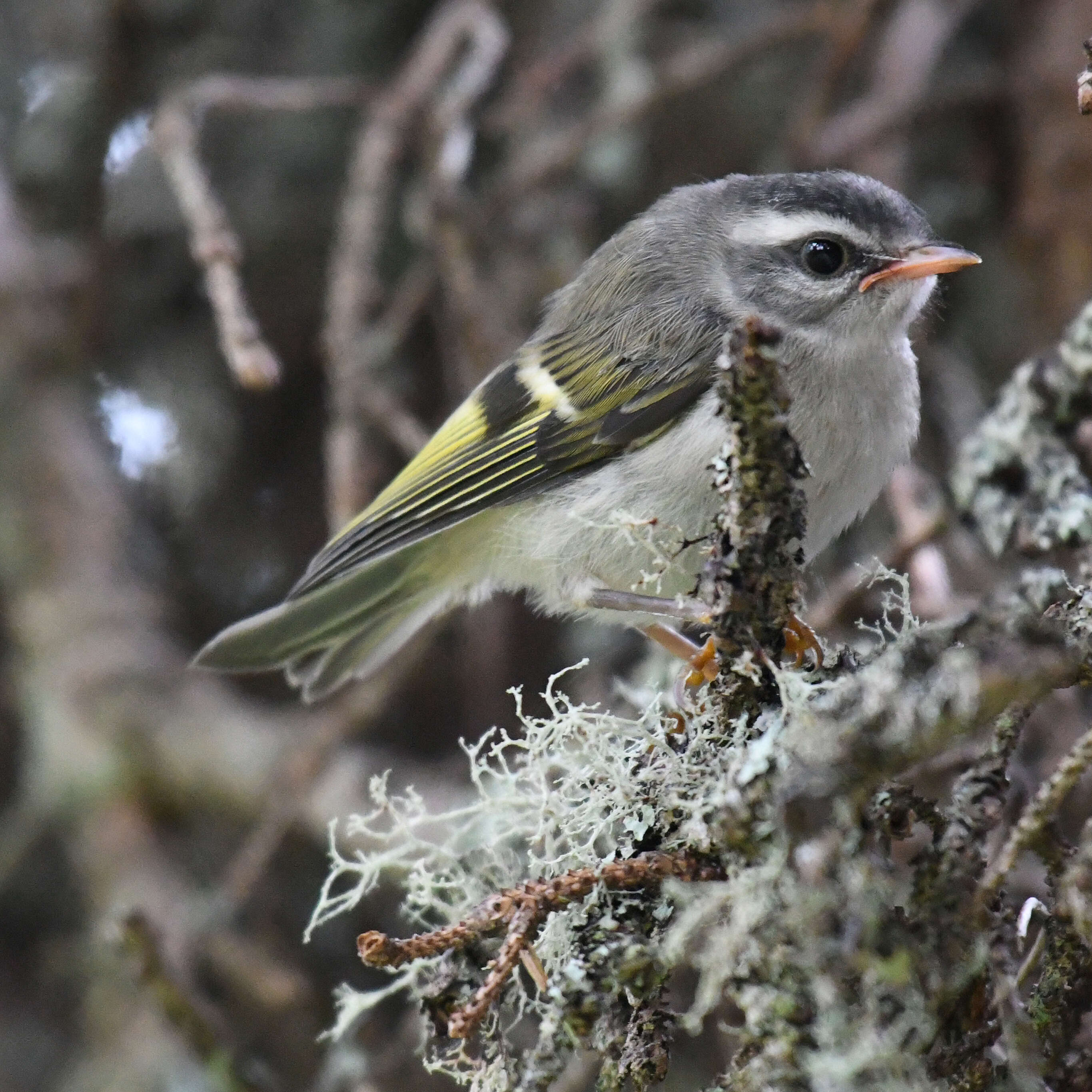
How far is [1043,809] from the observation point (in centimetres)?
104

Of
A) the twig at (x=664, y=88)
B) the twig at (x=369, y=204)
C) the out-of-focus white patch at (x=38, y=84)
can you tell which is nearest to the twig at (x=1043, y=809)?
the twig at (x=369, y=204)

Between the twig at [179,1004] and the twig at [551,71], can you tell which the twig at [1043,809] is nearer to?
the twig at [179,1004]

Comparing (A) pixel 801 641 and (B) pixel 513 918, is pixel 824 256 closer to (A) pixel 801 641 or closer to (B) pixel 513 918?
(A) pixel 801 641

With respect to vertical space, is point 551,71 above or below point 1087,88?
below

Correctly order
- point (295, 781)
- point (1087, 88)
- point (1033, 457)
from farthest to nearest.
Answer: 1. point (295, 781)
2. point (1033, 457)
3. point (1087, 88)

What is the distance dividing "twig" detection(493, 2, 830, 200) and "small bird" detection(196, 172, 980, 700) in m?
0.58

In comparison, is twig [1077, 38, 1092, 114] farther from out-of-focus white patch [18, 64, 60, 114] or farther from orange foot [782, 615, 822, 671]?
out-of-focus white patch [18, 64, 60, 114]

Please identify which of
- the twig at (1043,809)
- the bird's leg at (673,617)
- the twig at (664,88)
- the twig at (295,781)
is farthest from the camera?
the twig at (664,88)

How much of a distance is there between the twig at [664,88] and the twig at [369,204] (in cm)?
24

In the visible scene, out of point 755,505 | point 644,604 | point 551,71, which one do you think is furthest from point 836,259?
point 551,71

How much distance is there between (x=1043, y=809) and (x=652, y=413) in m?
1.23

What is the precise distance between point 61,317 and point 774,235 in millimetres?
1922

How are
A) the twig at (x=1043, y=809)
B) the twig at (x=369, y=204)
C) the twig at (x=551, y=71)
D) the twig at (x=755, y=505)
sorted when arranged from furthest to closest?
the twig at (x=551, y=71) < the twig at (x=369, y=204) < the twig at (x=755, y=505) < the twig at (x=1043, y=809)

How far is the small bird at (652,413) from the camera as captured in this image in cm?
210
